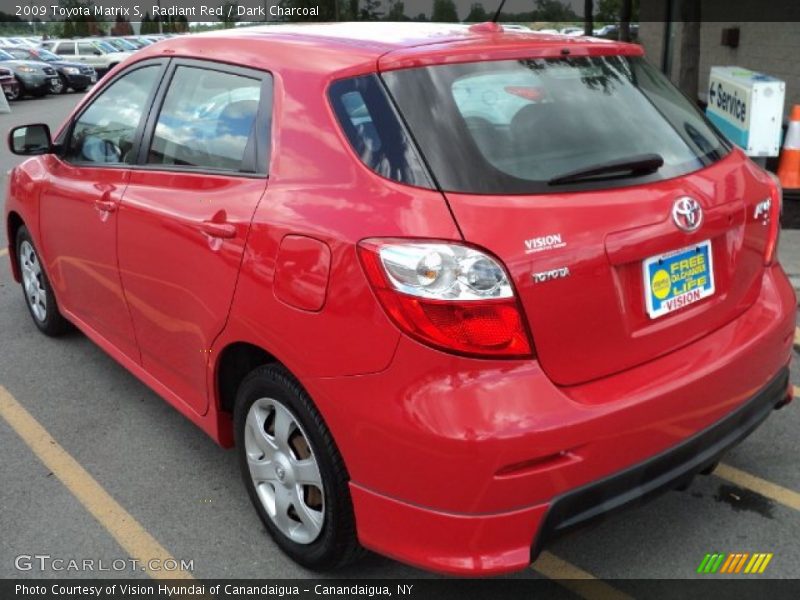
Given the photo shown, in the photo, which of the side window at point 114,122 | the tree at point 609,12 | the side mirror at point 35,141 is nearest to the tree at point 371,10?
the tree at point 609,12

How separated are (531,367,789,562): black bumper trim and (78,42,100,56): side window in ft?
110

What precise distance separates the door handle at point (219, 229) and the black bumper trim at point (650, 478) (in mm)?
1342

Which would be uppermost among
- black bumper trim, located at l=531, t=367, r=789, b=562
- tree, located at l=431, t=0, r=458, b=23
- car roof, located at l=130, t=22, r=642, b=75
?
tree, located at l=431, t=0, r=458, b=23

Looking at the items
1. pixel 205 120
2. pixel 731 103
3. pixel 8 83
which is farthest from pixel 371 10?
pixel 205 120

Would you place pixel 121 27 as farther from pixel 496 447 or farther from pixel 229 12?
pixel 496 447

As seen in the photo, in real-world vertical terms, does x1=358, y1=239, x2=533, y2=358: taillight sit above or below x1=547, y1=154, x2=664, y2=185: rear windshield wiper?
below

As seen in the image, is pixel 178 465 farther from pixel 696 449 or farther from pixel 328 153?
pixel 696 449

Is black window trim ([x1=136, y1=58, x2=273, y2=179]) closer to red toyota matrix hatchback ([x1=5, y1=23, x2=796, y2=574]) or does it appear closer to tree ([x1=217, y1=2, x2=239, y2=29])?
red toyota matrix hatchback ([x1=5, y1=23, x2=796, y2=574])

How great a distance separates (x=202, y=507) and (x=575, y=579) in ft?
4.75

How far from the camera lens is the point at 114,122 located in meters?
3.83

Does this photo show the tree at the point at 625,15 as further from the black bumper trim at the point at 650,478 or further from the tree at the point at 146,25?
the tree at the point at 146,25

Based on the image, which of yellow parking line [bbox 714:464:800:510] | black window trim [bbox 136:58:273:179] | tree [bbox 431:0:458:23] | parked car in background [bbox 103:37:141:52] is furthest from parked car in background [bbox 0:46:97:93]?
yellow parking line [bbox 714:464:800:510]

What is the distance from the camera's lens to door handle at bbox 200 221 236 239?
2.77m

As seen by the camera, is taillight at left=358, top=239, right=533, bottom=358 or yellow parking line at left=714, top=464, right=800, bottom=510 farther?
yellow parking line at left=714, top=464, right=800, bottom=510
